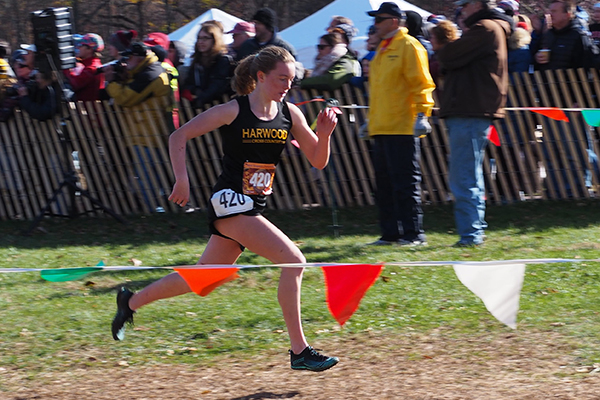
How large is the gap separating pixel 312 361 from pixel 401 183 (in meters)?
3.49

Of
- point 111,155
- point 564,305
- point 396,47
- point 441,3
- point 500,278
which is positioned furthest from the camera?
point 441,3

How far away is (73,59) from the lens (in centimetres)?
926

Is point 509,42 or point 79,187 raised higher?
point 509,42

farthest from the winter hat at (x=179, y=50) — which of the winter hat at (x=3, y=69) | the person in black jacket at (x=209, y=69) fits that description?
the winter hat at (x=3, y=69)

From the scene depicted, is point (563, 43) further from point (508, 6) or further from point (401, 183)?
point (401, 183)

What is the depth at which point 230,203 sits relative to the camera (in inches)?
176

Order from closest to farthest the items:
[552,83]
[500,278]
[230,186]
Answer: [500,278] < [230,186] < [552,83]

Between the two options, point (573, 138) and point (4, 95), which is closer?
point (573, 138)

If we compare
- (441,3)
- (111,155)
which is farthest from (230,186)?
(441,3)

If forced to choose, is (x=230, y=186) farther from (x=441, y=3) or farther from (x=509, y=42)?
(x=441, y=3)

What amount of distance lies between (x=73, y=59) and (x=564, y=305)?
19.8 ft

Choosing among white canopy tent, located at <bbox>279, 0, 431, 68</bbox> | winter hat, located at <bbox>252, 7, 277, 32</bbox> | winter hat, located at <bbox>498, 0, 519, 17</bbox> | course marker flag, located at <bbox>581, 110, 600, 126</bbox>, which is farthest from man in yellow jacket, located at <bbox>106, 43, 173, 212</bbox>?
course marker flag, located at <bbox>581, 110, 600, 126</bbox>

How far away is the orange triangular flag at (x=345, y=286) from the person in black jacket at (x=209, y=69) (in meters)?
5.35

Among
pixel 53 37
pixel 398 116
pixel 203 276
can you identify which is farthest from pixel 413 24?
pixel 203 276
